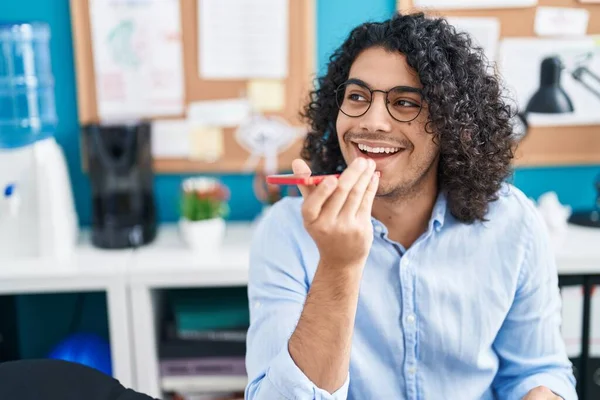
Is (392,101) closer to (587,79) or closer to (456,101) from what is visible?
(456,101)

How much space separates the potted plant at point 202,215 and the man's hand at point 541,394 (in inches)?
38.3

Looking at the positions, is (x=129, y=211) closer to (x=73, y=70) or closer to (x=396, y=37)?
(x=73, y=70)

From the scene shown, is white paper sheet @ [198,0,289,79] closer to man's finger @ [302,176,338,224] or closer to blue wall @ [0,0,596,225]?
blue wall @ [0,0,596,225]

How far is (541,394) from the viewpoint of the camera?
1182mm

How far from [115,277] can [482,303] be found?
950 mm

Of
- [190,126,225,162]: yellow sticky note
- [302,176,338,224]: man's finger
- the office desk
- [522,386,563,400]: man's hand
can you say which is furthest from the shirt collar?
[190,126,225,162]: yellow sticky note

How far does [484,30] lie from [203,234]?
109cm

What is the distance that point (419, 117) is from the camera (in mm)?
1187

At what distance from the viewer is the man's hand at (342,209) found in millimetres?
862

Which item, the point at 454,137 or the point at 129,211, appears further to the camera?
the point at 129,211

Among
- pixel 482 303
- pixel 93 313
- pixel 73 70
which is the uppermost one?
pixel 73 70

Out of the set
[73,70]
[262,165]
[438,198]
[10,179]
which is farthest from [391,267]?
[73,70]

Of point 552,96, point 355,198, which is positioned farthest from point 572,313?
point 355,198

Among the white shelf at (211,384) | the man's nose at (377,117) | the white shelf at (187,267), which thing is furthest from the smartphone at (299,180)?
the white shelf at (211,384)
